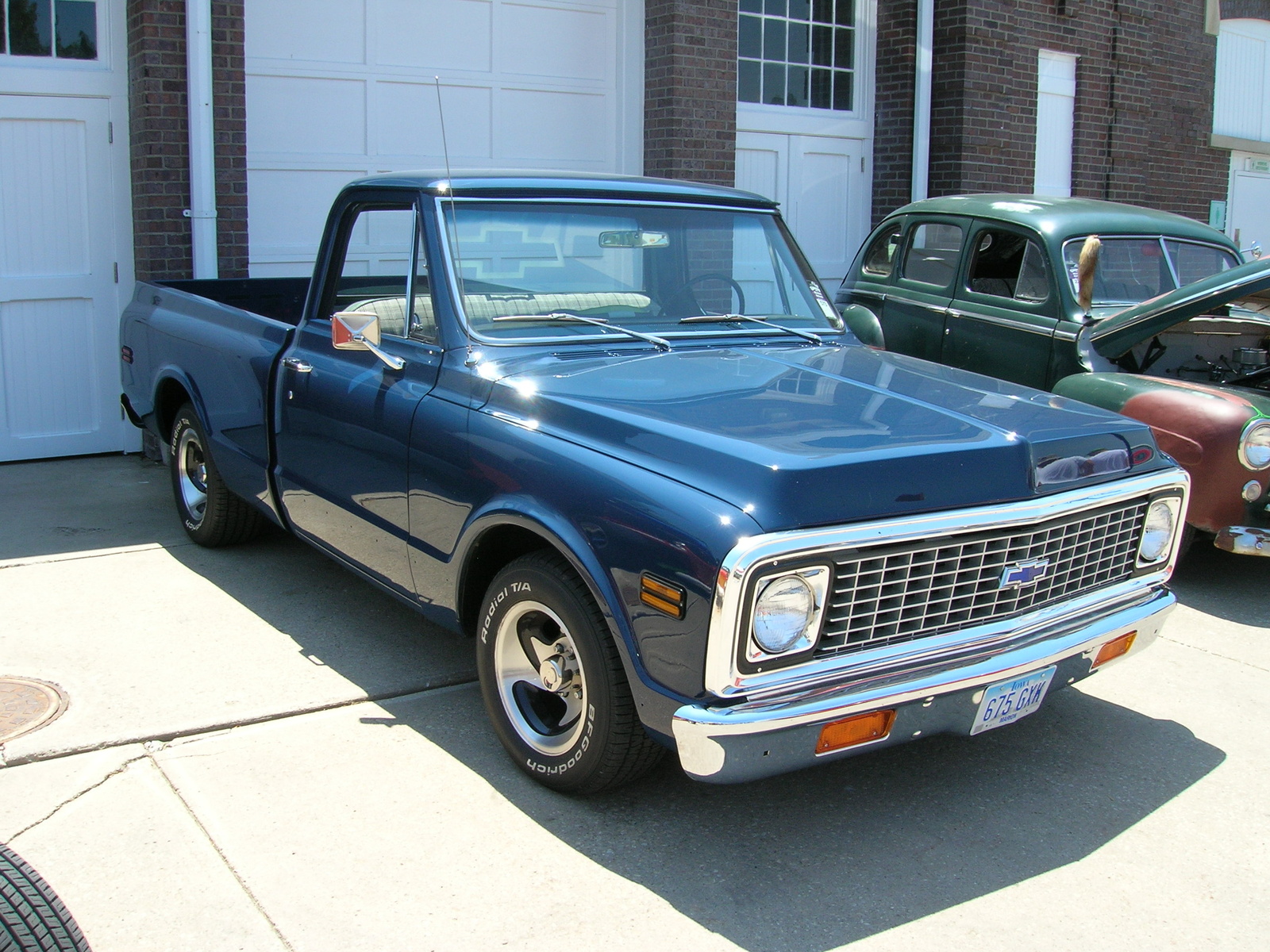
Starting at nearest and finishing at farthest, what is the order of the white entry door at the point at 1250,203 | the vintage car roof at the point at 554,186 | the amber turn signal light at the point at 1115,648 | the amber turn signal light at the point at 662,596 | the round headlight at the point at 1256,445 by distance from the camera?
1. the amber turn signal light at the point at 662,596
2. the amber turn signal light at the point at 1115,648
3. the vintage car roof at the point at 554,186
4. the round headlight at the point at 1256,445
5. the white entry door at the point at 1250,203

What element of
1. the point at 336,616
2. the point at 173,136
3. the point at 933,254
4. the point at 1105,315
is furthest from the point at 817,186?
the point at 336,616

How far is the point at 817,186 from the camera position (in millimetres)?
10812

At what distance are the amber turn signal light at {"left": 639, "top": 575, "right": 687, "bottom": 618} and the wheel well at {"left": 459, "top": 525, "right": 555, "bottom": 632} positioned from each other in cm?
59

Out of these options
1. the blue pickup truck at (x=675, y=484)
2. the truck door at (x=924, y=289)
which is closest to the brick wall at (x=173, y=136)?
the blue pickup truck at (x=675, y=484)

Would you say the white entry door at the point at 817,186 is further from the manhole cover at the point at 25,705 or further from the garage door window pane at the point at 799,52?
the manhole cover at the point at 25,705

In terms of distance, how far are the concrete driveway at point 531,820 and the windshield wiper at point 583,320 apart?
1320mm

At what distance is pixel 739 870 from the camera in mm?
3180

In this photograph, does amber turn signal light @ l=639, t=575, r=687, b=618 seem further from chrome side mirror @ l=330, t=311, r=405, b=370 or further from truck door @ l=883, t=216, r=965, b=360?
truck door @ l=883, t=216, r=965, b=360

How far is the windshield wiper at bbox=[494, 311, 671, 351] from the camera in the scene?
399cm

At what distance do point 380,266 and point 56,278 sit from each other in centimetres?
428

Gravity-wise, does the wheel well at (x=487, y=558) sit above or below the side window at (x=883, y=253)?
below

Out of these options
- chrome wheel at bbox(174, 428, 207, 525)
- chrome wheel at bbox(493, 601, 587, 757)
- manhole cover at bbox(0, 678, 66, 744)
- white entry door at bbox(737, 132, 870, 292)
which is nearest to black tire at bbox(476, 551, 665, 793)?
chrome wheel at bbox(493, 601, 587, 757)

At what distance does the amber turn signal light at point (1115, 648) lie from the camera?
3527mm

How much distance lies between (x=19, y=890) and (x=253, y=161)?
6492 mm
